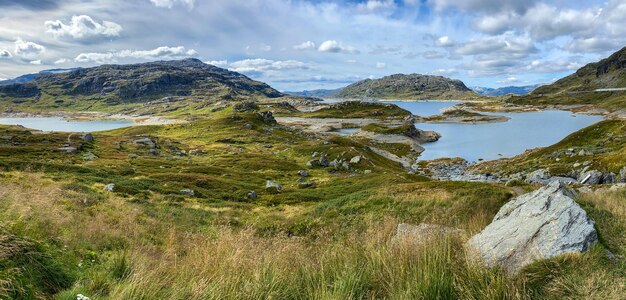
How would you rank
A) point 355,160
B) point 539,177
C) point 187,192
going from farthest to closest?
point 355,160, point 539,177, point 187,192

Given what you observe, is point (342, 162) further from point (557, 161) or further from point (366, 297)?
point (366, 297)

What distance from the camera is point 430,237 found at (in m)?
7.80

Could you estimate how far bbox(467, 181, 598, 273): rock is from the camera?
7.61 metres

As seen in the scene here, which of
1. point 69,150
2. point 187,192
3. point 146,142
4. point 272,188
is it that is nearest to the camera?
point 187,192

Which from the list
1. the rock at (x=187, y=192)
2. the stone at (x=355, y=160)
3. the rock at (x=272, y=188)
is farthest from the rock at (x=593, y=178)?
the rock at (x=187, y=192)

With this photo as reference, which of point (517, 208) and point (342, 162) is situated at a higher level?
point (517, 208)

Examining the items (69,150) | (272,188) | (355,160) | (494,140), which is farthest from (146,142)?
(494,140)

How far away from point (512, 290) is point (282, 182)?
→ 2410 inches

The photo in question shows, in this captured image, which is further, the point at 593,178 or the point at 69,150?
the point at 69,150

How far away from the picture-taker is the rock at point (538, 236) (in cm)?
761

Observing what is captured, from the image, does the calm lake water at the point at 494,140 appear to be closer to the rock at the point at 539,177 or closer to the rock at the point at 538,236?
the rock at the point at 539,177

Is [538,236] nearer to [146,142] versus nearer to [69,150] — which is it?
[69,150]

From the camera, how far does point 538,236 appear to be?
333 inches

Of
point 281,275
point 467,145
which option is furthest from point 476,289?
point 467,145
